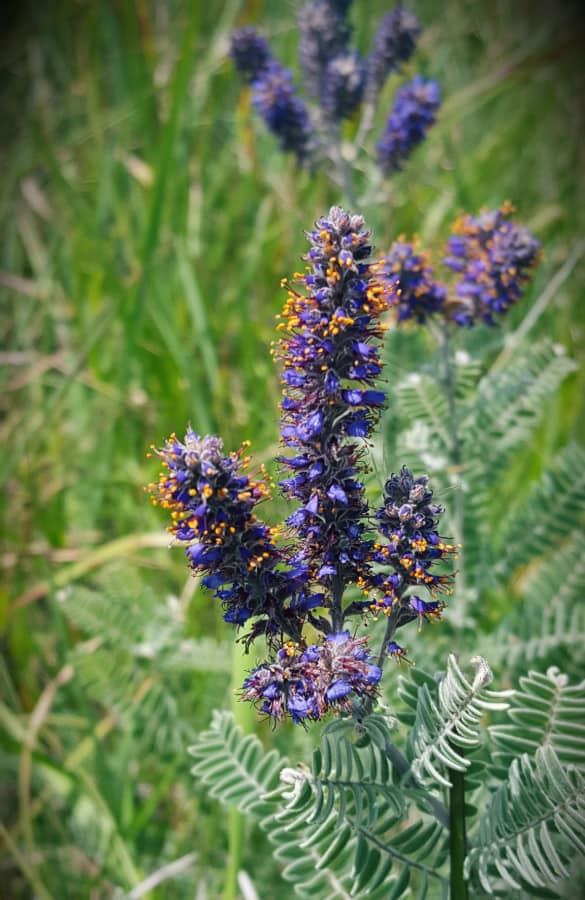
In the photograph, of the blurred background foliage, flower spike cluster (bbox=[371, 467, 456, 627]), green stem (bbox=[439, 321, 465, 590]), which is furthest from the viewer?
the blurred background foliage

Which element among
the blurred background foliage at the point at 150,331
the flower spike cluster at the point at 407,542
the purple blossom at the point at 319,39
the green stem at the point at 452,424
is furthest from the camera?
the purple blossom at the point at 319,39

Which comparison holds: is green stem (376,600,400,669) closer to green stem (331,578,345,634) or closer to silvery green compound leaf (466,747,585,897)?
green stem (331,578,345,634)

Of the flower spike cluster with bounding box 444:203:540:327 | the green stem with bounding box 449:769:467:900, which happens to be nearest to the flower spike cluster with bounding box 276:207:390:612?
the green stem with bounding box 449:769:467:900

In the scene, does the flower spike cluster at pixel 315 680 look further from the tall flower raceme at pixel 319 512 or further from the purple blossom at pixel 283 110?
the purple blossom at pixel 283 110

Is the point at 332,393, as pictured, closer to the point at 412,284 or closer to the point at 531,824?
the point at 531,824

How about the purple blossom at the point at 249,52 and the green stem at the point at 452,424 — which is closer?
the green stem at the point at 452,424

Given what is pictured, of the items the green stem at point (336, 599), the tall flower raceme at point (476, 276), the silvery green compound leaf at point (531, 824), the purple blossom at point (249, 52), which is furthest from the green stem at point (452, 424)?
the purple blossom at point (249, 52)

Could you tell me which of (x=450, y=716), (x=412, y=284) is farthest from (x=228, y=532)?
(x=412, y=284)
